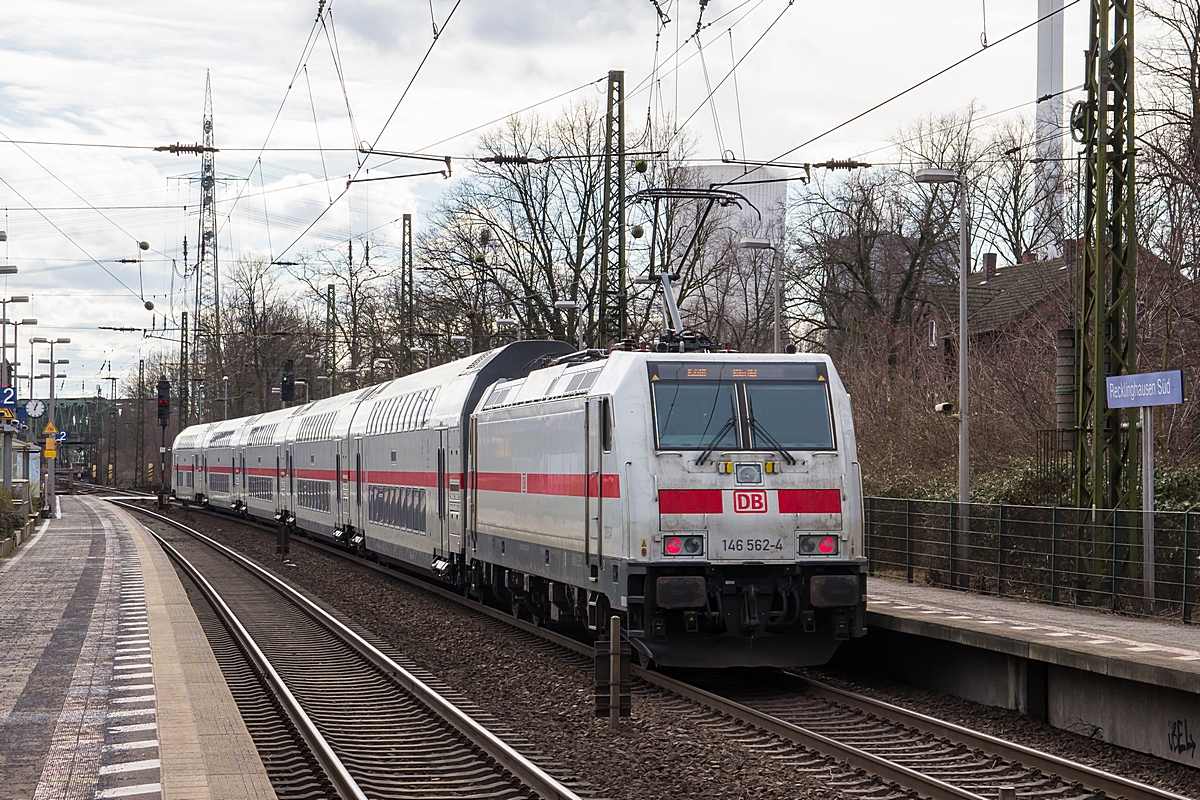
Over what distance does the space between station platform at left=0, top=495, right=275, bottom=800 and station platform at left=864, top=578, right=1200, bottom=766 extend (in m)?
6.68

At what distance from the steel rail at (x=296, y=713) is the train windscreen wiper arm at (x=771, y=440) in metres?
5.18

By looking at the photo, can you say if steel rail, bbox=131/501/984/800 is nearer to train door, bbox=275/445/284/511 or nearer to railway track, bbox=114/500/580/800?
railway track, bbox=114/500/580/800

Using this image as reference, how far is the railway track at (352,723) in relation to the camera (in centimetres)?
988

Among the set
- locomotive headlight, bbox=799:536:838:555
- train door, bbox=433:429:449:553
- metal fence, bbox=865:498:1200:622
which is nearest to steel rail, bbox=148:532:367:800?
train door, bbox=433:429:449:553

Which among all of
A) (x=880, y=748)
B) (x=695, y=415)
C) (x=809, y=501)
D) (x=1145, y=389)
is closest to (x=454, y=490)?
(x=695, y=415)

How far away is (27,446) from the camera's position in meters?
55.3

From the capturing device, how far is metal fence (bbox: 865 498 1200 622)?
16.2 meters

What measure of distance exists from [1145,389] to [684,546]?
19.2ft

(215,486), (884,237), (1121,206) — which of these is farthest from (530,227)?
(1121,206)

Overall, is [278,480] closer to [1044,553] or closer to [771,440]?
[1044,553]

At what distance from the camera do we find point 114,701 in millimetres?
12508

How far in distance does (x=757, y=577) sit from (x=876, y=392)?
2158 centimetres

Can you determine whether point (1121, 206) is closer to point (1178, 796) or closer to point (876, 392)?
point (1178, 796)

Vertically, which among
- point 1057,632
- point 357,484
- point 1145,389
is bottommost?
point 1057,632
